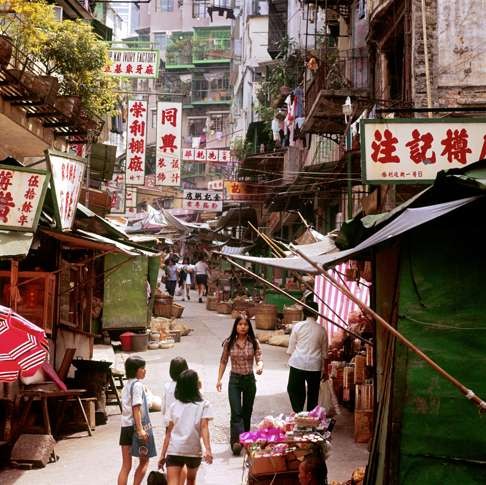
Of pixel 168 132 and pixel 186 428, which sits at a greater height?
pixel 168 132

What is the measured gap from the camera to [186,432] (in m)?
6.94

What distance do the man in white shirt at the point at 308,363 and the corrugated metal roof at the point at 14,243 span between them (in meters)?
→ 3.64

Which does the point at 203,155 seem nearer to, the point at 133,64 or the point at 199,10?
the point at 133,64

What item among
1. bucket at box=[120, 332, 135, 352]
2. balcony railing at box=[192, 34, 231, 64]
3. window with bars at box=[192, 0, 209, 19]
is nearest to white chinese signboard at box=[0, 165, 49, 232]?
bucket at box=[120, 332, 135, 352]

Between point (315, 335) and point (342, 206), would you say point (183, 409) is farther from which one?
point (342, 206)

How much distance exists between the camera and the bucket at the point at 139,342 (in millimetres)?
19812

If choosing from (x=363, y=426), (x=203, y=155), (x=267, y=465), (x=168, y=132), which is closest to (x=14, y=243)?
Answer: (x=267, y=465)

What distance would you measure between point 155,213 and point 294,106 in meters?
16.4

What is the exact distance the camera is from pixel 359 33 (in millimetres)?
20969

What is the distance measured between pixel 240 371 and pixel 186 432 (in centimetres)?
297

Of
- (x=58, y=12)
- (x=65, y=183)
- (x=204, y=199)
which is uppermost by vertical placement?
(x=58, y=12)

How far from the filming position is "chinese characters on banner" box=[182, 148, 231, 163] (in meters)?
41.1

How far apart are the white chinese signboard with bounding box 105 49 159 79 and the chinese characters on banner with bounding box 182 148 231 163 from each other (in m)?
16.7

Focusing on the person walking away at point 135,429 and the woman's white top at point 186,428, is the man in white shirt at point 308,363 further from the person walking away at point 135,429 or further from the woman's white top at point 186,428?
the woman's white top at point 186,428
